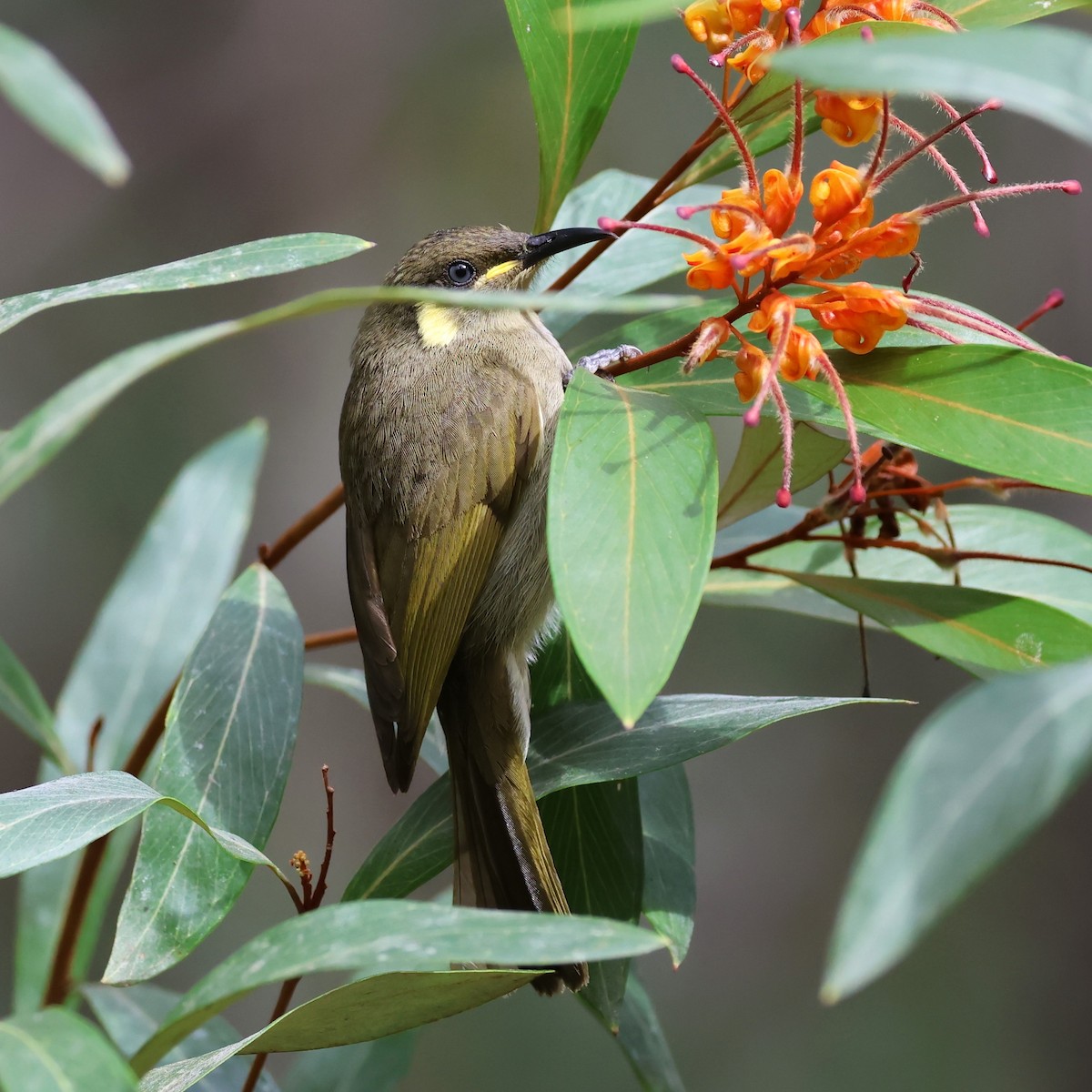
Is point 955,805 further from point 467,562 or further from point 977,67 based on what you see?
point 467,562

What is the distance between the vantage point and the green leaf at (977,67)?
2.44 feet

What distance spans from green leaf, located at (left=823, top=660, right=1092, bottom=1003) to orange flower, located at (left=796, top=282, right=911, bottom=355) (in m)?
0.56

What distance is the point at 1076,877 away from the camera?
455cm

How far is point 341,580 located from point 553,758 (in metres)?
3.47

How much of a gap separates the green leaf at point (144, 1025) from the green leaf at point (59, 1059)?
1.00 meters

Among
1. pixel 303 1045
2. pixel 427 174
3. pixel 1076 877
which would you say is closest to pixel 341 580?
pixel 427 174

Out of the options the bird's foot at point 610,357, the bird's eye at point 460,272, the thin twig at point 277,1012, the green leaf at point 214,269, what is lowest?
the thin twig at point 277,1012

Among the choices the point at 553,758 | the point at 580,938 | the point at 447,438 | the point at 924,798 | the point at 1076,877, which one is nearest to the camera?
the point at 924,798

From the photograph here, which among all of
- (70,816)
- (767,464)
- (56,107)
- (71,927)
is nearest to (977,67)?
(56,107)

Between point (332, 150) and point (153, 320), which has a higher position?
point (332, 150)

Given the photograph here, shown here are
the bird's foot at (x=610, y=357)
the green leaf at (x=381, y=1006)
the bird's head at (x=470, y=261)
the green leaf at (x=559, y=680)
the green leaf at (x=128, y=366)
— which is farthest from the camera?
the bird's head at (x=470, y=261)

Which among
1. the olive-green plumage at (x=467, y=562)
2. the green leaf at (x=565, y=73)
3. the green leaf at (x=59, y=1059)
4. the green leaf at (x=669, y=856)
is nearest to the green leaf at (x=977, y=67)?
the green leaf at (x=565, y=73)

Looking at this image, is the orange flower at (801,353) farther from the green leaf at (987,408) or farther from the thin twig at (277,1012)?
the thin twig at (277,1012)

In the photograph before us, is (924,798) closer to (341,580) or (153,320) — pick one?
(341,580)
